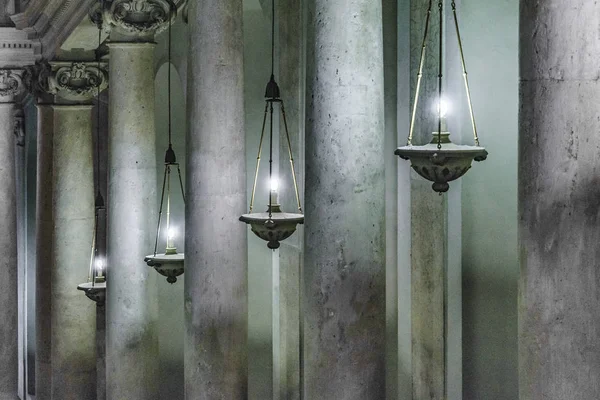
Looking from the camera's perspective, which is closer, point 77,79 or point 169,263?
point 169,263

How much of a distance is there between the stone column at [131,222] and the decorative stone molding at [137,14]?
23 cm

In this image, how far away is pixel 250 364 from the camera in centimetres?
1452

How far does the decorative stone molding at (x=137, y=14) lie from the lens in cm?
1216

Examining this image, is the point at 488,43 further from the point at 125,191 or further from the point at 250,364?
the point at 250,364

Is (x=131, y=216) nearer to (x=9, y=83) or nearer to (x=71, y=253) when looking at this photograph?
(x=71, y=253)

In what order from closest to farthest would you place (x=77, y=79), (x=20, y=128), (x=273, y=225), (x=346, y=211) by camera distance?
1. (x=346, y=211)
2. (x=273, y=225)
3. (x=77, y=79)
4. (x=20, y=128)

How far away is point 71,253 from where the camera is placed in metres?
17.0

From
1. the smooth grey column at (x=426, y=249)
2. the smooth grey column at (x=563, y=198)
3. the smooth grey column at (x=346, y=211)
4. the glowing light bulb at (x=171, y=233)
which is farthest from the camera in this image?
the glowing light bulb at (x=171, y=233)

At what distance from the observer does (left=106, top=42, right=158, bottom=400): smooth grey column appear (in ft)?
41.1

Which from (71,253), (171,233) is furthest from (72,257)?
(171,233)

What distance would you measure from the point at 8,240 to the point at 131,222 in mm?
7459

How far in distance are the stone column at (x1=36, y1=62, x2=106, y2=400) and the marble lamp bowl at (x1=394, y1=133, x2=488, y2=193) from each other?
33.7ft

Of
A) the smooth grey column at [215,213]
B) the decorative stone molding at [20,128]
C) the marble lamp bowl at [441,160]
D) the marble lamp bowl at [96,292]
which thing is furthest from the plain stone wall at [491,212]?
the decorative stone molding at [20,128]

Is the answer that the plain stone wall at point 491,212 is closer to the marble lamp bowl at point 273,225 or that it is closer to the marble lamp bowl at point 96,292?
the marble lamp bowl at point 273,225
